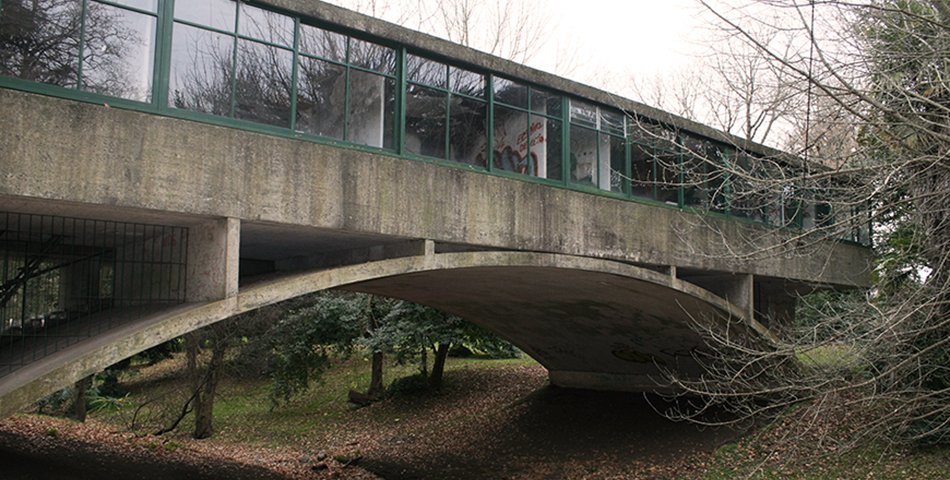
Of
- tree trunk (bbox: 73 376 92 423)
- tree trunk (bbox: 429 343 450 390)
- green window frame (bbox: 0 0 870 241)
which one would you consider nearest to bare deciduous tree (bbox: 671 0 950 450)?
green window frame (bbox: 0 0 870 241)

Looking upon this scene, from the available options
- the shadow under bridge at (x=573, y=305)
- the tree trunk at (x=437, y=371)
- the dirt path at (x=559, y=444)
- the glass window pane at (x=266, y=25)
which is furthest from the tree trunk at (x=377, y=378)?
the glass window pane at (x=266, y=25)

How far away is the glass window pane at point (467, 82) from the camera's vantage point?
30.2 feet

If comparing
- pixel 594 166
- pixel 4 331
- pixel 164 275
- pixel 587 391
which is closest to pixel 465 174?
pixel 594 166

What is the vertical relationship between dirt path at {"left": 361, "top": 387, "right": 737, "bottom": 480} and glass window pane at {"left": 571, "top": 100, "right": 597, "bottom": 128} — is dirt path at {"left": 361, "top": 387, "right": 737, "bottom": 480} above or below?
below

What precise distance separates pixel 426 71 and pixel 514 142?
6.17 ft

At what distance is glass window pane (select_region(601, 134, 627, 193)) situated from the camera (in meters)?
11.2

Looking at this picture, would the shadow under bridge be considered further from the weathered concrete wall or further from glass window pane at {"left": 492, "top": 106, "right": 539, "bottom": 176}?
glass window pane at {"left": 492, "top": 106, "right": 539, "bottom": 176}

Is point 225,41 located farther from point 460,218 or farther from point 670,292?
point 670,292

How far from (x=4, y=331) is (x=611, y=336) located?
1213cm

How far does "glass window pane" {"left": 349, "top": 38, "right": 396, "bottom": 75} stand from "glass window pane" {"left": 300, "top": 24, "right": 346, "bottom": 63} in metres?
0.14

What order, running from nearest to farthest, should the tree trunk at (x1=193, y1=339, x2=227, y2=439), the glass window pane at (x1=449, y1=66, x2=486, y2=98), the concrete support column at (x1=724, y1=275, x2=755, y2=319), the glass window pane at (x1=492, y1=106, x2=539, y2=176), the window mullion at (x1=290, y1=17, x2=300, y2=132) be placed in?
the window mullion at (x1=290, y1=17, x2=300, y2=132) → the glass window pane at (x1=449, y1=66, x2=486, y2=98) → the glass window pane at (x1=492, y1=106, x2=539, y2=176) → the concrete support column at (x1=724, y1=275, x2=755, y2=319) → the tree trunk at (x1=193, y1=339, x2=227, y2=439)

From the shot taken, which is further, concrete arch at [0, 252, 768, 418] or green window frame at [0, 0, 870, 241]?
green window frame at [0, 0, 870, 241]

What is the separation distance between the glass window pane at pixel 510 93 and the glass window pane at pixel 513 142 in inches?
4.7

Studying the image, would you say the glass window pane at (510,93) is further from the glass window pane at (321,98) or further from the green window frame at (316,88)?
the glass window pane at (321,98)
